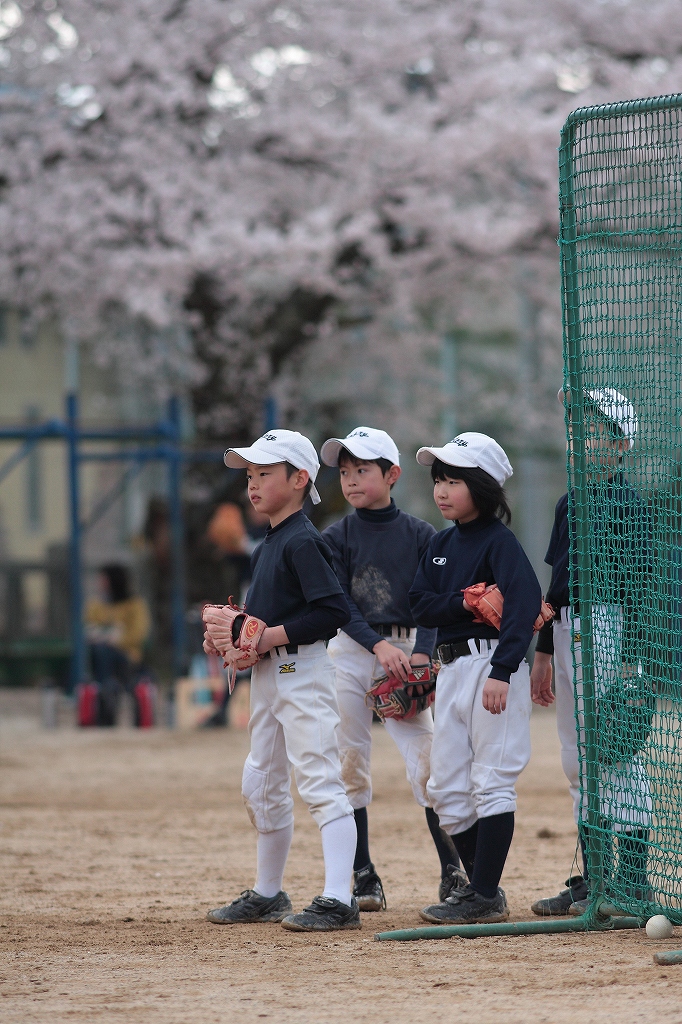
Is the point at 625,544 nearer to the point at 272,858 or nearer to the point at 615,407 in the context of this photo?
the point at 615,407

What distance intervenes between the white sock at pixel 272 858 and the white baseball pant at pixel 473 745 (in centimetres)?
56

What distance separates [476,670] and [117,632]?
30.0 feet

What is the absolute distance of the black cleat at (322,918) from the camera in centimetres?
471

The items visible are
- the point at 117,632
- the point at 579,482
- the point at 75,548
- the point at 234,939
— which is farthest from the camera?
the point at 117,632

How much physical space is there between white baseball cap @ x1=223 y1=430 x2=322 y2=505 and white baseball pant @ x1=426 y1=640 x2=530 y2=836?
0.83m

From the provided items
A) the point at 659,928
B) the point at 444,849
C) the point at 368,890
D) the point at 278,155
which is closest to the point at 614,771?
the point at 659,928

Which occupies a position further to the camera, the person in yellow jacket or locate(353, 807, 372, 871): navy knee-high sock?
the person in yellow jacket

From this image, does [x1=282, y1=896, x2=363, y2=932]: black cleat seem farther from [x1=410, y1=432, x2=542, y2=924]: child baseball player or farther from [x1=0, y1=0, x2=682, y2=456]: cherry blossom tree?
[x1=0, y1=0, x2=682, y2=456]: cherry blossom tree

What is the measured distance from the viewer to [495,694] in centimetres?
467

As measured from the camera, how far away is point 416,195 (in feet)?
47.5

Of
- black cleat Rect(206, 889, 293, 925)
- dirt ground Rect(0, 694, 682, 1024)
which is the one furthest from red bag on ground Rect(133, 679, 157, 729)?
black cleat Rect(206, 889, 293, 925)

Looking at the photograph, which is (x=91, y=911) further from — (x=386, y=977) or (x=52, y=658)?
(x=52, y=658)

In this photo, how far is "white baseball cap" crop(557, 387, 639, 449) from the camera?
491 centimetres

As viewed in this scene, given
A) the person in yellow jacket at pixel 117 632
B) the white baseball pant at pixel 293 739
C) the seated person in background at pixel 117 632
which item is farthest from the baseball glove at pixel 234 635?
the seated person in background at pixel 117 632
